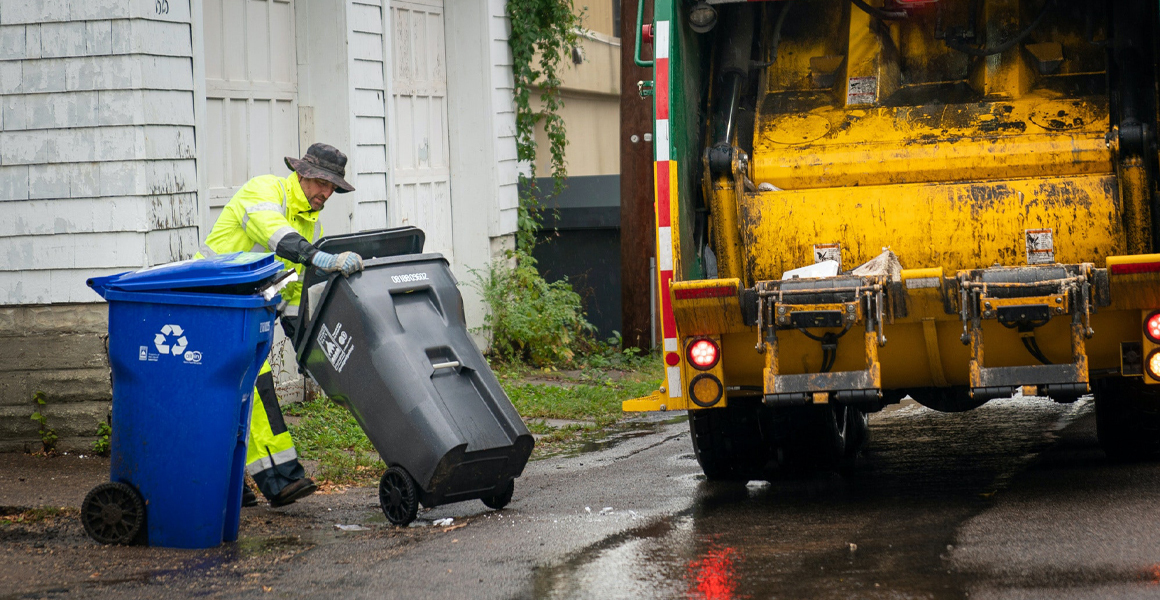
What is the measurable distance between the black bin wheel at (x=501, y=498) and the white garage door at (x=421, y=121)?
3.96m

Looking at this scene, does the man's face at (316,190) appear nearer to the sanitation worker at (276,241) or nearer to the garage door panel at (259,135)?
the sanitation worker at (276,241)

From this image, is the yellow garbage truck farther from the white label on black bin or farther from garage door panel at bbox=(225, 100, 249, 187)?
garage door panel at bbox=(225, 100, 249, 187)

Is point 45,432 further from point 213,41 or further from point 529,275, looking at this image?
point 529,275

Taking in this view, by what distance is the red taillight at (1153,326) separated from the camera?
15.6ft

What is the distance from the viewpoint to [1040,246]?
5238 millimetres

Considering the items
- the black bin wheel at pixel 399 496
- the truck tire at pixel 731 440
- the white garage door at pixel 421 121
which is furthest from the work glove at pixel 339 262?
the white garage door at pixel 421 121

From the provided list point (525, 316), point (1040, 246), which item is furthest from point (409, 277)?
point (525, 316)

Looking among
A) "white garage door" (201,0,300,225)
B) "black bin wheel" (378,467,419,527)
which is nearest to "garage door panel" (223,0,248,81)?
"white garage door" (201,0,300,225)

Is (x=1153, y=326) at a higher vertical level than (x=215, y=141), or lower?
lower

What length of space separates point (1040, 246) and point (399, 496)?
2.61m

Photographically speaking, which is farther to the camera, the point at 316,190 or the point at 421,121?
the point at 421,121

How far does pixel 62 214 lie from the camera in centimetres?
650

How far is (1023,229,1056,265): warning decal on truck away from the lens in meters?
5.23

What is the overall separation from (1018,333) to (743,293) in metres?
0.98
